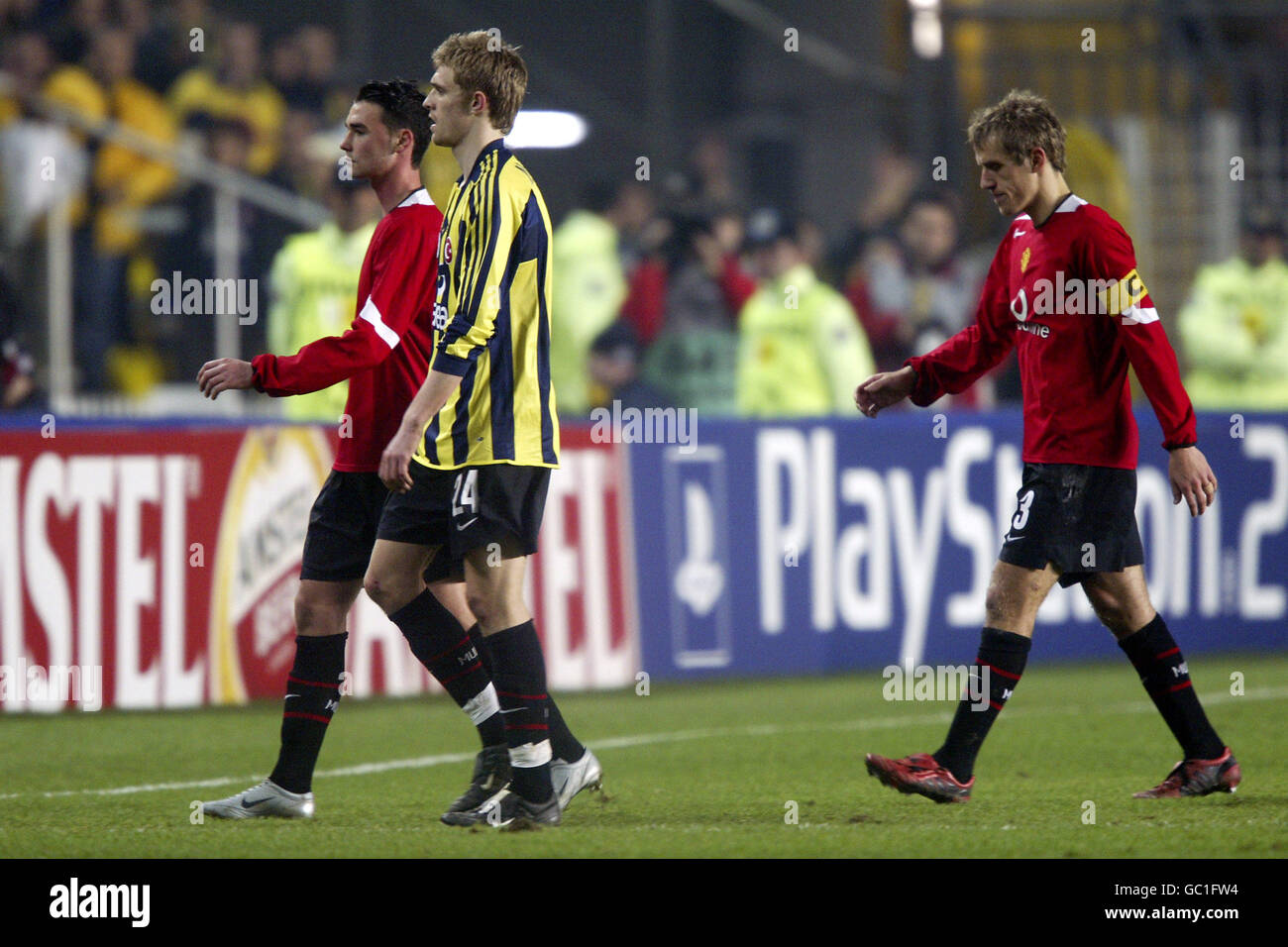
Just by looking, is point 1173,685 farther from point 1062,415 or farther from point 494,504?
point 494,504

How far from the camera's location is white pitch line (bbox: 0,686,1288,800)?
23.5 ft

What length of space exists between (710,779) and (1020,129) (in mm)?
2547

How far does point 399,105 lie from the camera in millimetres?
6262

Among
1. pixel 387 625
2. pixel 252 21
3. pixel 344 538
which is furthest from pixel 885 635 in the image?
pixel 252 21

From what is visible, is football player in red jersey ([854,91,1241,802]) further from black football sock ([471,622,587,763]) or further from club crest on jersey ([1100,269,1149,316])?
black football sock ([471,622,587,763])

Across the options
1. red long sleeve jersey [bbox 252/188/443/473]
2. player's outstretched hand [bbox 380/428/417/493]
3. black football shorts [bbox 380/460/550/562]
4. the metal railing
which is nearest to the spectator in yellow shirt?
the metal railing

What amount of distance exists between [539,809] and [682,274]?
8.12m

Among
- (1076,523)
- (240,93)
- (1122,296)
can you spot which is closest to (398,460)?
(1076,523)

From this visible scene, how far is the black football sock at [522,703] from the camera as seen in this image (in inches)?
233

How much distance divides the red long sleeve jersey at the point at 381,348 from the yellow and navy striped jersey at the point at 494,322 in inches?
10.7

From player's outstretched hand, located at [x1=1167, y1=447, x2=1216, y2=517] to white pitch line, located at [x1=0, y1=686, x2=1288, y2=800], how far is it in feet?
9.76

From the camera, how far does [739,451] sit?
Answer: 10.9 metres
